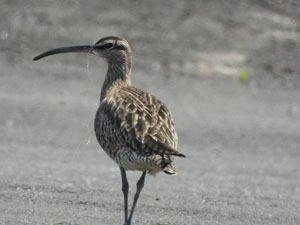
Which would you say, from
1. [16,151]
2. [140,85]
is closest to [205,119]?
[140,85]

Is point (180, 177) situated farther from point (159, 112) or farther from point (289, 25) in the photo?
point (289, 25)

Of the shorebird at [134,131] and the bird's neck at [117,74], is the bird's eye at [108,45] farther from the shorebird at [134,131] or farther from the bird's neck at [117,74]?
the bird's neck at [117,74]

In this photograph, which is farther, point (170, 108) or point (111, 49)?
point (170, 108)

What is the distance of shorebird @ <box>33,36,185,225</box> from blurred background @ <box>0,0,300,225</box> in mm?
849

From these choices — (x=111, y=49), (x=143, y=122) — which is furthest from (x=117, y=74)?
(x=143, y=122)

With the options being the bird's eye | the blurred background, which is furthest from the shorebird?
the blurred background

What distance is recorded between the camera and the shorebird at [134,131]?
750 centimetres

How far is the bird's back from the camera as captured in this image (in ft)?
24.5

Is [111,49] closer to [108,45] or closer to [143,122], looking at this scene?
[108,45]

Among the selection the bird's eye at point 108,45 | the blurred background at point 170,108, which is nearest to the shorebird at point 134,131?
the bird's eye at point 108,45

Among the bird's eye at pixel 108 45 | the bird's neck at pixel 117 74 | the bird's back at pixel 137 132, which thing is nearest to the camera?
the bird's back at pixel 137 132

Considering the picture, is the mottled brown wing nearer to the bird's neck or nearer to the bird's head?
the bird's neck

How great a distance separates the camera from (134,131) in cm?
776

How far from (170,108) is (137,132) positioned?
27.4 feet
